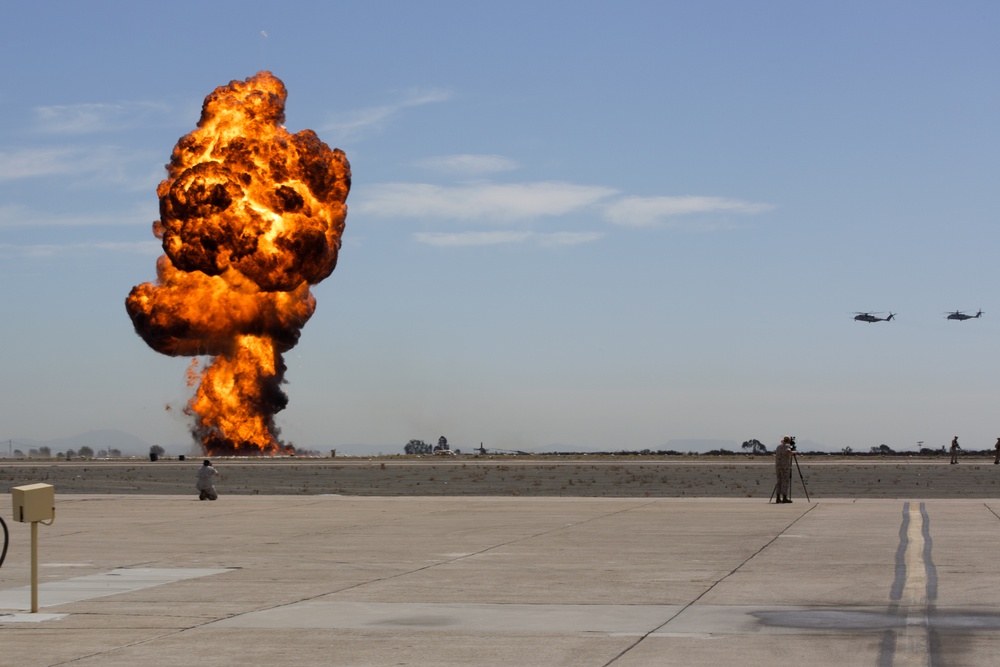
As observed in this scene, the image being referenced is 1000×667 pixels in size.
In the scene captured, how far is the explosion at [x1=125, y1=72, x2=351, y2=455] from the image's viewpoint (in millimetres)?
94562

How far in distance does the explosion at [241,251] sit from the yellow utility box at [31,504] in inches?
3168

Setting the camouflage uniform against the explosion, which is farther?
the explosion

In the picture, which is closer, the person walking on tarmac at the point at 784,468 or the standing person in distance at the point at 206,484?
the person walking on tarmac at the point at 784,468

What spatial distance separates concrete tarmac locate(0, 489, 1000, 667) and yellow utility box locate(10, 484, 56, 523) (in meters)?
1.01

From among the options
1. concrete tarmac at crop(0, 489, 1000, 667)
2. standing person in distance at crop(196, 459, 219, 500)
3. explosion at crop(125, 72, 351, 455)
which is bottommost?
concrete tarmac at crop(0, 489, 1000, 667)

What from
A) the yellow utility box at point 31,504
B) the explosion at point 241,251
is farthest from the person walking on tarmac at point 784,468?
the explosion at point 241,251

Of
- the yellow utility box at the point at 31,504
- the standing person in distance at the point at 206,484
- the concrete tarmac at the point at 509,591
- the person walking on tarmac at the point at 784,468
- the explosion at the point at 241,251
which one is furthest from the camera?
the explosion at the point at 241,251

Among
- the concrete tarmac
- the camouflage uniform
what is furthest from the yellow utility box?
the camouflage uniform

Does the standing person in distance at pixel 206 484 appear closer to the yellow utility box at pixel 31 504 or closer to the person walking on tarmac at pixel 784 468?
the person walking on tarmac at pixel 784 468

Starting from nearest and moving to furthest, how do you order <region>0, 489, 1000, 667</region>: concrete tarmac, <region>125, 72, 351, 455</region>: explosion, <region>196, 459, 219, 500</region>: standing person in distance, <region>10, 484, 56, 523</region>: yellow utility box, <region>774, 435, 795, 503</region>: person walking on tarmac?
<region>0, 489, 1000, 667</region>: concrete tarmac
<region>10, 484, 56, 523</region>: yellow utility box
<region>774, 435, 795, 503</region>: person walking on tarmac
<region>196, 459, 219, 500</region>: standing person in distance
<region>125, 72, 351, 455</region>: explosion

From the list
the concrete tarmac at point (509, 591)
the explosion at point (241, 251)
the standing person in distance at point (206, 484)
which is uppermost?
the explosion at point (241, 251)

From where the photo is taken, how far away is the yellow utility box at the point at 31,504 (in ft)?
48.1

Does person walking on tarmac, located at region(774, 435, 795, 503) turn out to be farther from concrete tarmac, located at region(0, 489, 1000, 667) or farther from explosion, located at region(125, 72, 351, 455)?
explosion, located at region(125, 72, 351, 455)

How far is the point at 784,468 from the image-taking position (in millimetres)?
33938
